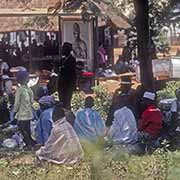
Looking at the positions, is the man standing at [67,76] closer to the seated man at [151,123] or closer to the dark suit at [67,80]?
the dark suit at [67,80]

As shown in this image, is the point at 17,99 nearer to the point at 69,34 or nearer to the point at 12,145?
the point at 12,145

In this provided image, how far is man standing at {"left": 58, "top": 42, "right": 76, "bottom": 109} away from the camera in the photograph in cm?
1076

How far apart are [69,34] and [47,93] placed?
7.80 meters

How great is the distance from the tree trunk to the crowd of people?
5.11ft

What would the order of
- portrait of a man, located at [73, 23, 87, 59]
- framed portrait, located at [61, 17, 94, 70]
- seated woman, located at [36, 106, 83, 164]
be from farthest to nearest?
portrait of a man, located at [73, 23, 87, 59] → framed portrait, located at [61, 17, 94, 70] → seated woman, located at [36, 106, 83, 164]

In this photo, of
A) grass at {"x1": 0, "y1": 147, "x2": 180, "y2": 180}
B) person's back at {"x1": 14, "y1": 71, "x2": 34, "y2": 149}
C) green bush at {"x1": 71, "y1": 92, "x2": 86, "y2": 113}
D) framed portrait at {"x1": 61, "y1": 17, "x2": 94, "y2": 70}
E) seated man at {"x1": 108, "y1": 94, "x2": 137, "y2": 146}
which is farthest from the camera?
framed portrait at {"x1": 61, "y1": 17, "x2": 94, "y2": 70}

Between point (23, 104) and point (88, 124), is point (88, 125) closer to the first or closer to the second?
point (88, 124)

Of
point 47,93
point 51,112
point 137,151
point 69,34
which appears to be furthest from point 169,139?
point 69,34

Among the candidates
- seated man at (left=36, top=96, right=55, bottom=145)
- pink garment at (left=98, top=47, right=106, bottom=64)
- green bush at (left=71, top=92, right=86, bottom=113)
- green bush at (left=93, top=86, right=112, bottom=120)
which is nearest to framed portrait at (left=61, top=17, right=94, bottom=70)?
pink garment at (left=98, top=47, right=106, bottom=64)

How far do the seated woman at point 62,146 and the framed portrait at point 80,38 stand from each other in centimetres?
1145

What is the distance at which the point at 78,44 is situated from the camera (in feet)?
64.1

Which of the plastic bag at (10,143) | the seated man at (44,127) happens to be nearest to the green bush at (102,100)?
the plastic bag at (10,143)

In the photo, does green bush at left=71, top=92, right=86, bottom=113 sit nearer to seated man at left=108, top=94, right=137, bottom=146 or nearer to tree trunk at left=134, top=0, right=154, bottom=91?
tree trunk at left=134, top=0, right=154, bottom=91

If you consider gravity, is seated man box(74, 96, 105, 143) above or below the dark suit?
below
